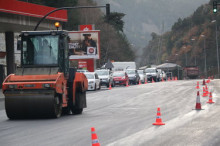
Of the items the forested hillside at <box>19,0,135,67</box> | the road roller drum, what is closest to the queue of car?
the forested hillside at <box>19,0,135,67</box>

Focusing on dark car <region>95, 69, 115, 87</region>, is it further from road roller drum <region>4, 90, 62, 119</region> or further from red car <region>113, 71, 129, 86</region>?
road roller drum <region>4, 90, 62, 119</region>

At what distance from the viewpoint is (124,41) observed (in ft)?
381

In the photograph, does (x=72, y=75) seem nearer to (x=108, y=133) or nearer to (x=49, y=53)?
(x=49, y=53)

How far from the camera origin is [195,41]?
414 feet

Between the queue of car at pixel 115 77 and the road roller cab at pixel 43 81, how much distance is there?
74.1 feet

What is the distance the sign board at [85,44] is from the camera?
61594mm

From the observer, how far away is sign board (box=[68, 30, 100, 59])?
61594 millimetres

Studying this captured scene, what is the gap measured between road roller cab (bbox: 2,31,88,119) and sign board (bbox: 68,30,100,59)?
1699 inches

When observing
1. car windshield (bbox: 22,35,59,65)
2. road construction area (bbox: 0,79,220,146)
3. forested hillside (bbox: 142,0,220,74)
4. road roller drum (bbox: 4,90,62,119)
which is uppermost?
forested hillside (bbox: 142,0,220,74)

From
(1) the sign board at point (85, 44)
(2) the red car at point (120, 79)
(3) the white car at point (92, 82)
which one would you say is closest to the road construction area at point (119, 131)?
(3) the white car at point (92, 82)

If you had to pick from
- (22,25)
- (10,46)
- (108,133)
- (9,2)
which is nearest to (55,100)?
(108,133)

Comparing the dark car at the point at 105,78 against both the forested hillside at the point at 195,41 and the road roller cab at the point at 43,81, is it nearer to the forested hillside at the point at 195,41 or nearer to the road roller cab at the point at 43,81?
the road roller cab at the point at 43,81

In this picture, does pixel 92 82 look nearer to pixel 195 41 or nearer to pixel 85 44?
pixel 85 44

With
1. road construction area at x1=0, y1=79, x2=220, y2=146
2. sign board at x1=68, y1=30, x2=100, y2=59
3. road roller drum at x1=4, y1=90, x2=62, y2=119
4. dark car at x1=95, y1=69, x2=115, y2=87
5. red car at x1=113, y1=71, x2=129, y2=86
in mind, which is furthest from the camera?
sign board at x1=68, y1=30, x2=100, y2=59
